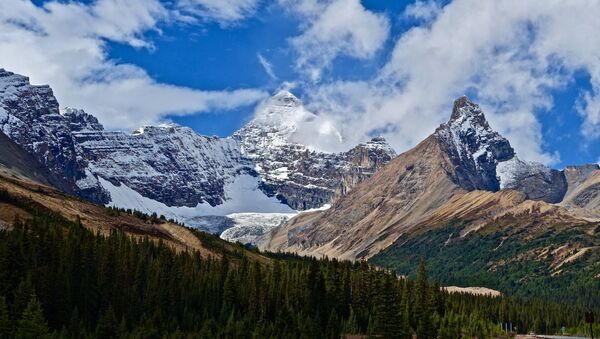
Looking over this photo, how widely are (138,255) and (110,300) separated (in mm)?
38157

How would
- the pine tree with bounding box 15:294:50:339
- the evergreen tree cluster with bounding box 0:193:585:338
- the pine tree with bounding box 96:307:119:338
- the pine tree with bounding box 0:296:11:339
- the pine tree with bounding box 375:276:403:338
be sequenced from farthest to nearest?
the pine tree with bounding box 375:276:403:338
the evergreen tree cluster with bounding box 0:193:585:338
the pine tree with bounding box 96:307:119:338
the pine tree with bounding box 0:296:11:339
the pine tree with bounding box 15:294:50:339

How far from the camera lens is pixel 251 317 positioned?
178 meters

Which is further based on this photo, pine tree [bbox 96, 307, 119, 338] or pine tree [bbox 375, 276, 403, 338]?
pine tree [bbox 375, 276, 403, 338]

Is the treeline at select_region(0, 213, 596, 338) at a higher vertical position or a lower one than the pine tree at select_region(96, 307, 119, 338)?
higher

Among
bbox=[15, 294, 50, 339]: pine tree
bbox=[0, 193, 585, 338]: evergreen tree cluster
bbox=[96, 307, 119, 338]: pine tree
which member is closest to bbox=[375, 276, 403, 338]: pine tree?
bbox=[0, 193, 585, 338]: evergreen tree cluster

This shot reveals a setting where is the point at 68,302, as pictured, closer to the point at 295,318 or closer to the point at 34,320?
the point at 34,320

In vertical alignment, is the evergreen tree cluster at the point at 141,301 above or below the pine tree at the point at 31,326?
above

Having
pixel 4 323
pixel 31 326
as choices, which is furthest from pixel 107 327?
pixel 4 323

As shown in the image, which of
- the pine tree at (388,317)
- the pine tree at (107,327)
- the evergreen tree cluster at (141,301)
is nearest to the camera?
the pine tree at (107,327)

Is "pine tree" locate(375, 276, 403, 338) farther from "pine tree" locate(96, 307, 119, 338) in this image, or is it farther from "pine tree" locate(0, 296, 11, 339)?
"pine tree" locate(0, 296, 11, 339)

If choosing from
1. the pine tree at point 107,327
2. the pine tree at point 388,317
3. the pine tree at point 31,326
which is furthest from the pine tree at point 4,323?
the pine tree at point 388,317

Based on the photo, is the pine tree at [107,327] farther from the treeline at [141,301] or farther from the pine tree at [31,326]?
the pine tree at [31,326]

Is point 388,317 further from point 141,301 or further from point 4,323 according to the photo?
point 4,323

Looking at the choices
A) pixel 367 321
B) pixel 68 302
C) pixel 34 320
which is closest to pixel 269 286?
pixel 367 321
